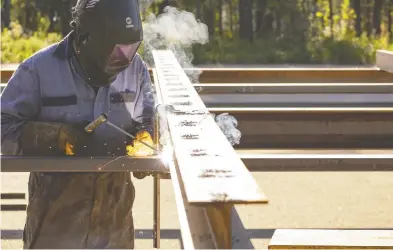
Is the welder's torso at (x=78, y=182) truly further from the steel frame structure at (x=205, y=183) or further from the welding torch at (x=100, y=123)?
the steel frame structure at (x=205, y=183)

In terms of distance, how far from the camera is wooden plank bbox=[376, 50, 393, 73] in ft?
29.2

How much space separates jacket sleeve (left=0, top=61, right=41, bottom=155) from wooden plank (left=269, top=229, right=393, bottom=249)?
1559 mm

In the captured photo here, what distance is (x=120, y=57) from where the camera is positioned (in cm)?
392

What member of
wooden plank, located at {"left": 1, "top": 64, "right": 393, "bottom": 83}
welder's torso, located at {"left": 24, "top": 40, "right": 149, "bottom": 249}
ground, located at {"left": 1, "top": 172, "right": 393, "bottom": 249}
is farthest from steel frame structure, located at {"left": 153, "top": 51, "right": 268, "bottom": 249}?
wooden plank, located at {"left": 1, "top": 64, "right": 393, "bottom": 83}

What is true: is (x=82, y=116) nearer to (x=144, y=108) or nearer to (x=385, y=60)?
(x=144, y=108)

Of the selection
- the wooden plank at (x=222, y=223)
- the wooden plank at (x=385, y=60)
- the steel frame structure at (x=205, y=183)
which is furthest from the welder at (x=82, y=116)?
the wooden plank at (x=385, y=60)

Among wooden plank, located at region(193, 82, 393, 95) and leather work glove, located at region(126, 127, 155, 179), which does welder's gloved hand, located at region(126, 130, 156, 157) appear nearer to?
leather work glove, located at region(126, 127, 155, 179)

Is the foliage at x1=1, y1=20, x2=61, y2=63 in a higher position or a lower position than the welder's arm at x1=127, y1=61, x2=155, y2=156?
lower

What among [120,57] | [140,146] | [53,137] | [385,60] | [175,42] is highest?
[120,57]

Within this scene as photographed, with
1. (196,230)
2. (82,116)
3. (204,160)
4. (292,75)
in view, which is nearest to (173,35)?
(292,75)

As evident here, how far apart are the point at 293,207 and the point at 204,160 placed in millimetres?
5610

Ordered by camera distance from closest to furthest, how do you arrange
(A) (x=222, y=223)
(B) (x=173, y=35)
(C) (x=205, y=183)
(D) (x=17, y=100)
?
(A) (x=222, y=223) < (C) (x=205, y=183) < (D) (x=17, y=100) < (B) (x=173, y=35)

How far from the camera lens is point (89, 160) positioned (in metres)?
3.78

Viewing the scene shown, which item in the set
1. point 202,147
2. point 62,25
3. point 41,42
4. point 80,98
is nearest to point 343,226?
point 80,98
